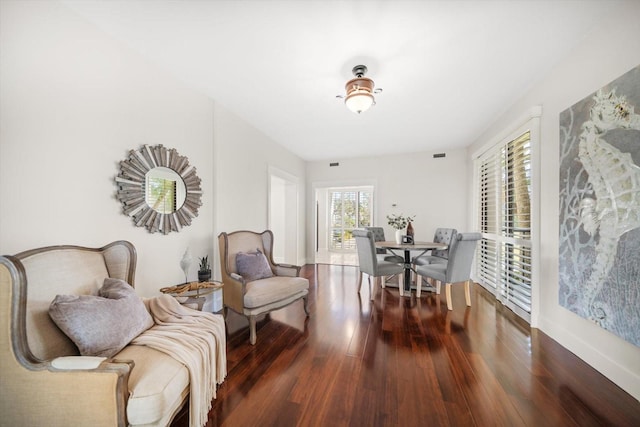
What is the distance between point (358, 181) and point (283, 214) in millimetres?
2015

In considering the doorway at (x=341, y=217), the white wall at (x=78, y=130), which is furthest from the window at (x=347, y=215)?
the white wall at (x=78, y=130)

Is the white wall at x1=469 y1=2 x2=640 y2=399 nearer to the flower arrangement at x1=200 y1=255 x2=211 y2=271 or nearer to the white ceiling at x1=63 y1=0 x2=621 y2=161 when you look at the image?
the white ceiling at x1=63 y1=0 x2=621 y2=161

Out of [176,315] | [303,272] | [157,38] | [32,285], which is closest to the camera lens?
[32,285]

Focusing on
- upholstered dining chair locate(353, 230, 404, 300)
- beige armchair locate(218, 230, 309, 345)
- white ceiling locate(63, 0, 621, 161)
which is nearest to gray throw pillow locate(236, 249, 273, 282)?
beige armchair locate(218, 230, 309, 345)

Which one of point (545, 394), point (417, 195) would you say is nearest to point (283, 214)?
point (417, 195)

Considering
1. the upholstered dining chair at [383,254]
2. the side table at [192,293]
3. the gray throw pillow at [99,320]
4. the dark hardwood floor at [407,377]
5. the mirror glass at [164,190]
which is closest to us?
the gray throw pillow at [99,320]

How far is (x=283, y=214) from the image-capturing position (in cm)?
579

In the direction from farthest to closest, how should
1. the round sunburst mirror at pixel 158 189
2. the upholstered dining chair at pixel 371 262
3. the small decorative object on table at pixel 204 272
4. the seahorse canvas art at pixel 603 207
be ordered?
the upholstered dining chair at pixel 371 262
the small decorative object on table at pixel 204 272
the round sunburst mirror at pixel 158 189
the seahorse canvas art at pixel 603 207

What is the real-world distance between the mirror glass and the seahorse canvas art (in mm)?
3714

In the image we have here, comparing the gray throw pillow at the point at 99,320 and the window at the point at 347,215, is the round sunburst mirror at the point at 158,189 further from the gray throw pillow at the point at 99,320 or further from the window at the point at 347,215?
the window at the point at 347,215

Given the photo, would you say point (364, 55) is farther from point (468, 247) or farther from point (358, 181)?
point (358, 181)

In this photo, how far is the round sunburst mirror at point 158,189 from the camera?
6.66 feet

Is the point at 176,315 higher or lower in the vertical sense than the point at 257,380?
higher

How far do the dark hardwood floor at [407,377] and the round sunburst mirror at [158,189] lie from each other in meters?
1.35
